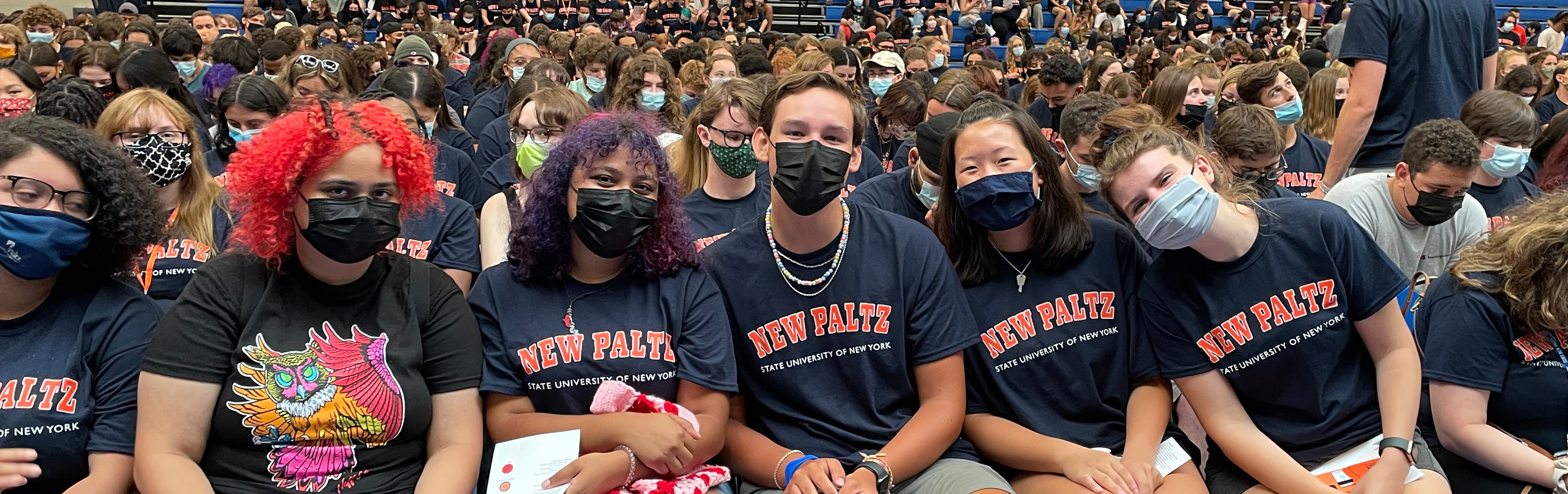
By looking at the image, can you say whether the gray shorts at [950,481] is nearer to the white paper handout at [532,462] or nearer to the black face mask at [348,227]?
the white paper handout at [532,462]

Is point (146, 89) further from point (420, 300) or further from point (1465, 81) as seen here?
point (1465, 81)

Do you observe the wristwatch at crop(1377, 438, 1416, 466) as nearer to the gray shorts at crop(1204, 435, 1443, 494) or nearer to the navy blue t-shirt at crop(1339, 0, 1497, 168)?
the gray shorts at crop(1204, 435, 1443, 494)

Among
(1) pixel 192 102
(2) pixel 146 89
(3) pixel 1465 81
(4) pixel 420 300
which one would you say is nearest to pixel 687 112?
(1) pixel 192 102

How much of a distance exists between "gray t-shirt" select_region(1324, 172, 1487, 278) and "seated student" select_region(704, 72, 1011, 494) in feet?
6.37

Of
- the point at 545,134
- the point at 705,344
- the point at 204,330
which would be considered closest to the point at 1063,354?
the point at 705,344

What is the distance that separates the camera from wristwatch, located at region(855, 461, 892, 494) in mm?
2488

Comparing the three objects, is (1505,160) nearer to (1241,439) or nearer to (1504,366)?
(1504,366)

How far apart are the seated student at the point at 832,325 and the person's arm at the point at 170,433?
118 cm

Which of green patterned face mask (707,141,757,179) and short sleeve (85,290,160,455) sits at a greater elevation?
short sleeve (85,290,160,455)

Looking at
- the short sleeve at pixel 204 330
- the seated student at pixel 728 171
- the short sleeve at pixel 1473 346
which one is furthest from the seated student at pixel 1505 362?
the short sleeve at pixel 204 330

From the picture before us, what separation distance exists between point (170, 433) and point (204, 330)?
0.22 m

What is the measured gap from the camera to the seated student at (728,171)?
12.5ft

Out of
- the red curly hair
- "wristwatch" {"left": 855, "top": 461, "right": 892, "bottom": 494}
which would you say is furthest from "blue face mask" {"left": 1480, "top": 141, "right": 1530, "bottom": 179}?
the red curly hair

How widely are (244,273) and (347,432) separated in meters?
0.42
